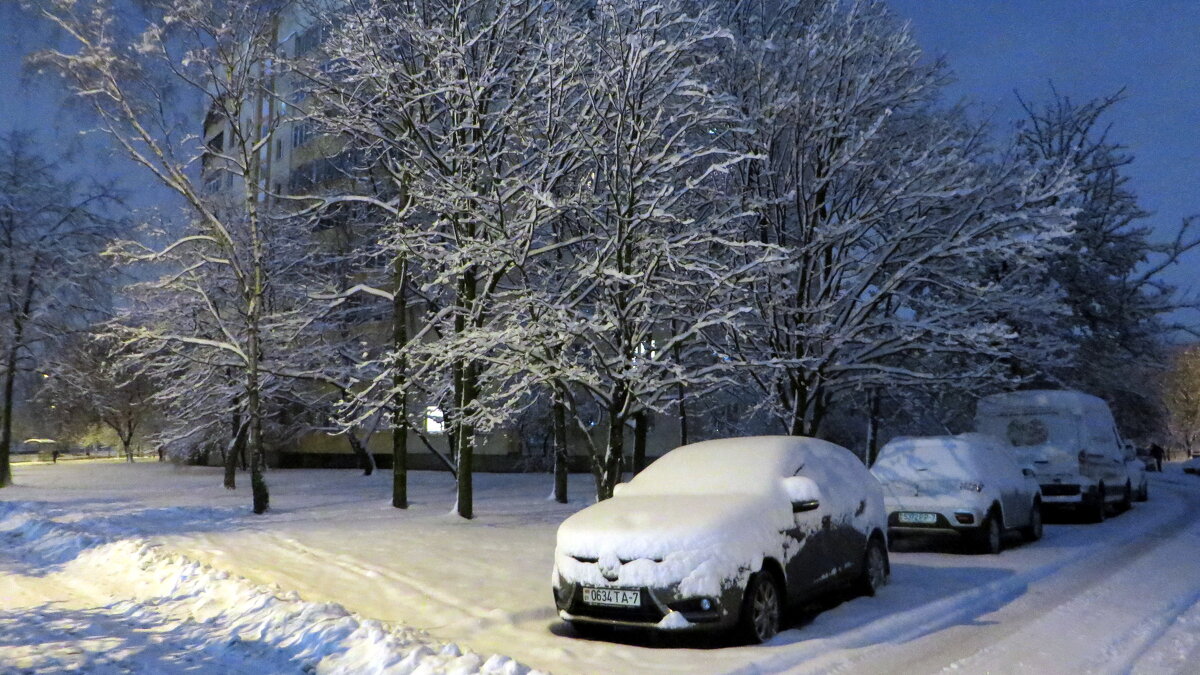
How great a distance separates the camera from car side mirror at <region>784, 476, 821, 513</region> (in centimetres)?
839

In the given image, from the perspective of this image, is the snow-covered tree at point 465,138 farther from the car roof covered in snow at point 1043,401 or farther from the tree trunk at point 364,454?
the tree trunk at point 364,454

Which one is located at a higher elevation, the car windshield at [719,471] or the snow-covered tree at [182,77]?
the snow-covered tree at [182,77]

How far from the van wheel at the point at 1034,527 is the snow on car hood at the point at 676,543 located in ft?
29.4

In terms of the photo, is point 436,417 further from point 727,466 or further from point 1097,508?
point 1097,508

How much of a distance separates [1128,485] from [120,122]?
2285cm

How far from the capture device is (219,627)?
27.2ft

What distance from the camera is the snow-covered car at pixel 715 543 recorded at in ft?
23.7

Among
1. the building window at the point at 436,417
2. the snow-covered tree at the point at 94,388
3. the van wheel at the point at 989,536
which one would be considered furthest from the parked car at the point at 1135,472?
the snow-covered tree at the point at 94,388

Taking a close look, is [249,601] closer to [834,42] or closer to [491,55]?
[491,55]

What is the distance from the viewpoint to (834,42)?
15.9 metres

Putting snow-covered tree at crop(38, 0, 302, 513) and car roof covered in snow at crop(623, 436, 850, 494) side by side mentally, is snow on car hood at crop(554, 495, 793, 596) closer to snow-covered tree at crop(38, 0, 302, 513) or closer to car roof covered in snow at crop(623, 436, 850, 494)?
car roof covered in snow at crop(623, 436, 850, 494)

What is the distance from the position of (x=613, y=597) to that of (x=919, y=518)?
7.25 m

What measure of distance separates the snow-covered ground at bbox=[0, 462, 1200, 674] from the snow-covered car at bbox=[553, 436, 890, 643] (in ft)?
0.99

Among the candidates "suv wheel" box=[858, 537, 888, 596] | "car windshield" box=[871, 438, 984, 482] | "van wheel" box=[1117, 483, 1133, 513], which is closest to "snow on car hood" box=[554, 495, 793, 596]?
"suv wheel" box=[858, 537, 888, 596]
